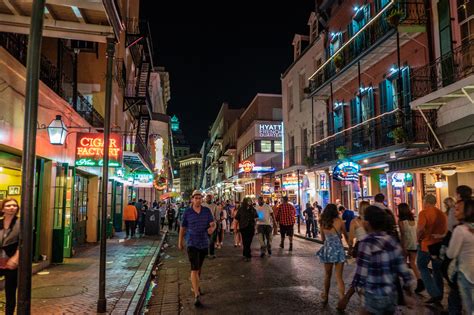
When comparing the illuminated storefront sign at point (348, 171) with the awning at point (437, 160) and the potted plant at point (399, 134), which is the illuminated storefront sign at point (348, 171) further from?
the awning at point (437, 160)

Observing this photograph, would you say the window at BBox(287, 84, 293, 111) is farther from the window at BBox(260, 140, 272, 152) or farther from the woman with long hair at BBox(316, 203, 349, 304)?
the woman with long hair at BBox(316, 203, 349, 304)

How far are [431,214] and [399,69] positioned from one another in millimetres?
9293

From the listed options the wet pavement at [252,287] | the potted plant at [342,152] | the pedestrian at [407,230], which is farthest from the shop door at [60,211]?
the potted plant at [342,152]

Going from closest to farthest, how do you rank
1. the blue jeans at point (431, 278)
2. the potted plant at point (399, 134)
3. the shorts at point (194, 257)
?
1. the blue jeans at point (431, 278)
2. the shorts at point (194, 257)
3. the potted plant at point (399, 134)

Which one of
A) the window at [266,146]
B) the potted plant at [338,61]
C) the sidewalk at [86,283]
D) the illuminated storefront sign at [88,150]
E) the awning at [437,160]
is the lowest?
the sidewalk at [86,283]

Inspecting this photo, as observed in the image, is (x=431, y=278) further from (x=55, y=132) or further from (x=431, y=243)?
(x=55, y=132)

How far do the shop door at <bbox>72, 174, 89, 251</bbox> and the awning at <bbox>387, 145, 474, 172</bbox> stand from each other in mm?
10689

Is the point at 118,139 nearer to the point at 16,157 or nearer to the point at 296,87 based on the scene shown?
the point at 16,157

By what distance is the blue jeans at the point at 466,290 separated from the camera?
4734mm

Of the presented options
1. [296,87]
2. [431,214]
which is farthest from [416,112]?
[296,87]

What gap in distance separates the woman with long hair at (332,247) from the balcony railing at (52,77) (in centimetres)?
694

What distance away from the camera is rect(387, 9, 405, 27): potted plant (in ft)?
46.7

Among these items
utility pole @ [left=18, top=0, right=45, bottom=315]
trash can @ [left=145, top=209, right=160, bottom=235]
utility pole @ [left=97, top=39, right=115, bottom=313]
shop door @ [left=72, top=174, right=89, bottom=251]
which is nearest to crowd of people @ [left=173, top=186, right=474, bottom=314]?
utility pole @ [left=97, top=39, right=115, bottom=313]

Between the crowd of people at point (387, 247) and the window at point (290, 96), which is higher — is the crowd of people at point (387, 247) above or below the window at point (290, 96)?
below
